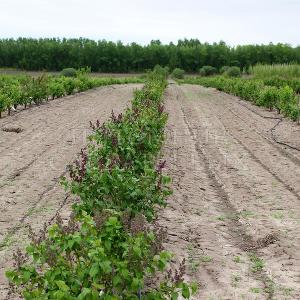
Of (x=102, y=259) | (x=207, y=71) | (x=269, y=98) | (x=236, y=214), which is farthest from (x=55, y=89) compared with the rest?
(x=207, y=71)

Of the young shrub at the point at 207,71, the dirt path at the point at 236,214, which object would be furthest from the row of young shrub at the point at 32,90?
the young shrub at the point at 207,71

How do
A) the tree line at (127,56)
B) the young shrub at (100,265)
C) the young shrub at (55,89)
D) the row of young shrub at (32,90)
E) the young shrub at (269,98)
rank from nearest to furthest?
the young shrub at (100,265) < the row of young shrub at (32,90) < the young shrub at (269,98) < the young shrub at (55,89) < the tree line at (127,56)

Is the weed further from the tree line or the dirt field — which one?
the tree line

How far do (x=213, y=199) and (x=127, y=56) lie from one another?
77.7 m

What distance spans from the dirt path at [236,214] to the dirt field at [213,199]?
0.01 metres

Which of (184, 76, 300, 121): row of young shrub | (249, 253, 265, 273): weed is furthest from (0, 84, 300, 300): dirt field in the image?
(184, 76, 300, 121): row of young shrub

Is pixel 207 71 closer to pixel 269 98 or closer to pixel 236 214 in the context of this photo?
pixel 269 98

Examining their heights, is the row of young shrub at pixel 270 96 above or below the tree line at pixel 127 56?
above

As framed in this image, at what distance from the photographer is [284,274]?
17.6 feet

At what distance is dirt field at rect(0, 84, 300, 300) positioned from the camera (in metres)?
5.40

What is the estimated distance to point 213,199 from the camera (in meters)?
8.21

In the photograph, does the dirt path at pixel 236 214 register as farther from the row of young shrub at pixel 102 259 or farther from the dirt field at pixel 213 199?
the row of young shrub at pixel 102 259

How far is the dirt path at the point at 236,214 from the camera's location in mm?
5227

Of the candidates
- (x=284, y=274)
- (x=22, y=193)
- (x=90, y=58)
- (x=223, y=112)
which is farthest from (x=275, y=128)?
(x=90, y=58)
